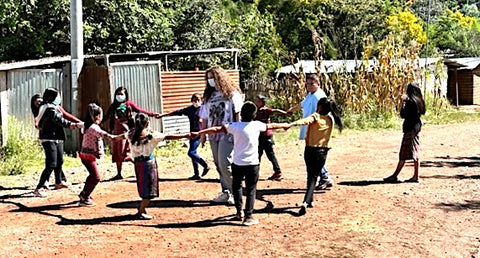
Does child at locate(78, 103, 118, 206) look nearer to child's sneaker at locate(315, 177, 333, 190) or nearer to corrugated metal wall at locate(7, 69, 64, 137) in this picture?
child's sneaker at locate(315, 177, 333, 190)

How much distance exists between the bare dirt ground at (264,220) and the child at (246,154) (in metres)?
0.35

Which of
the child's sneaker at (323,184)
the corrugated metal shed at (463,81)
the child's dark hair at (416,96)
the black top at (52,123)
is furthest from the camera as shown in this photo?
the corrugated metal shed at (463,81)

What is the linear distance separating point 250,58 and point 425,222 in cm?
2159

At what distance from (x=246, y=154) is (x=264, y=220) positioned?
3.00 feet

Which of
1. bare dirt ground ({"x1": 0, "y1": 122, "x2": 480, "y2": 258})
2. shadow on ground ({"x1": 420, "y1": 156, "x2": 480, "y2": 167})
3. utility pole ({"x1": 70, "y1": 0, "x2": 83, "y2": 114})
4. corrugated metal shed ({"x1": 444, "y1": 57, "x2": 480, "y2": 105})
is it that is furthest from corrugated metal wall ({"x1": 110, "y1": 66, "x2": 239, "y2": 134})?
corrugated metal shed ({"x1": 444, "y1": 57, "x2": 480, "y2": 105})

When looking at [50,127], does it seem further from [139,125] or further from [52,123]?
[139,125]

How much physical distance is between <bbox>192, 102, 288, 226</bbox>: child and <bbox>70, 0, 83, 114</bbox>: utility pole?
7.01m

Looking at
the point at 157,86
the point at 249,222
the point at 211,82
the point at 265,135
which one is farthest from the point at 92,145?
the point at 157,86

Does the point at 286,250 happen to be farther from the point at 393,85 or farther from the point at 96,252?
the point at 393,85

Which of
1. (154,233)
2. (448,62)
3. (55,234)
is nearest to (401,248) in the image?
(154,233)

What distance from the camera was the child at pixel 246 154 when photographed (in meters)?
7.75

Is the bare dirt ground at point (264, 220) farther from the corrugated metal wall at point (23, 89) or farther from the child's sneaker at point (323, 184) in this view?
the corrugated metal wall at point (23, 89)

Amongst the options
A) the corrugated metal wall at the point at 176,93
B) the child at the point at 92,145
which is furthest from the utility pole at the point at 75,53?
the child at the point at 92,145

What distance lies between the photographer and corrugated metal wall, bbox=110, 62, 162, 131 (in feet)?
48.7
